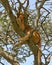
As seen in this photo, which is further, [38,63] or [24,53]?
[24,53]

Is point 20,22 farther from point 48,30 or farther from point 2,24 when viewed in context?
point 48,30

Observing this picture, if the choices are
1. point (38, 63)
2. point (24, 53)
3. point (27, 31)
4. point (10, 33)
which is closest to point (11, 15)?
point (27, 31)

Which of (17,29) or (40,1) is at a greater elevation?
(40,1)

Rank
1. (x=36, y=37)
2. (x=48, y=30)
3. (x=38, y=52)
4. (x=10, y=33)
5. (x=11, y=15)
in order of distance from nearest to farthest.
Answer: (x=11, y=15) < (x=38, y=52) < (x=36, y=37) < (x=10, y=33) < (x=48, y=30)

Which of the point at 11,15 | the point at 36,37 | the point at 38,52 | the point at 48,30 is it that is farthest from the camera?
the point at 48,30

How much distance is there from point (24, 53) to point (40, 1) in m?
2.24

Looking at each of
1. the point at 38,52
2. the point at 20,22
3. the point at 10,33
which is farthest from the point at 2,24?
the point at 38,52

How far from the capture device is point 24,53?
6.98m

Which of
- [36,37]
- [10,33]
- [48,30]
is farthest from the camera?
[48,30]

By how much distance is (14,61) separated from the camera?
17.4 ft

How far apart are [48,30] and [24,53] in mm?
1022

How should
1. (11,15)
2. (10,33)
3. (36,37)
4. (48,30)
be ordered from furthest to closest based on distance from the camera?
(48,30) → (10,33) → (36,37) → (11,15)

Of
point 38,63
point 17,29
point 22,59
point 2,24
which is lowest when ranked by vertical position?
point 38,63

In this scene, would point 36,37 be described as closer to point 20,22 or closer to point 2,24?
point 20,22
